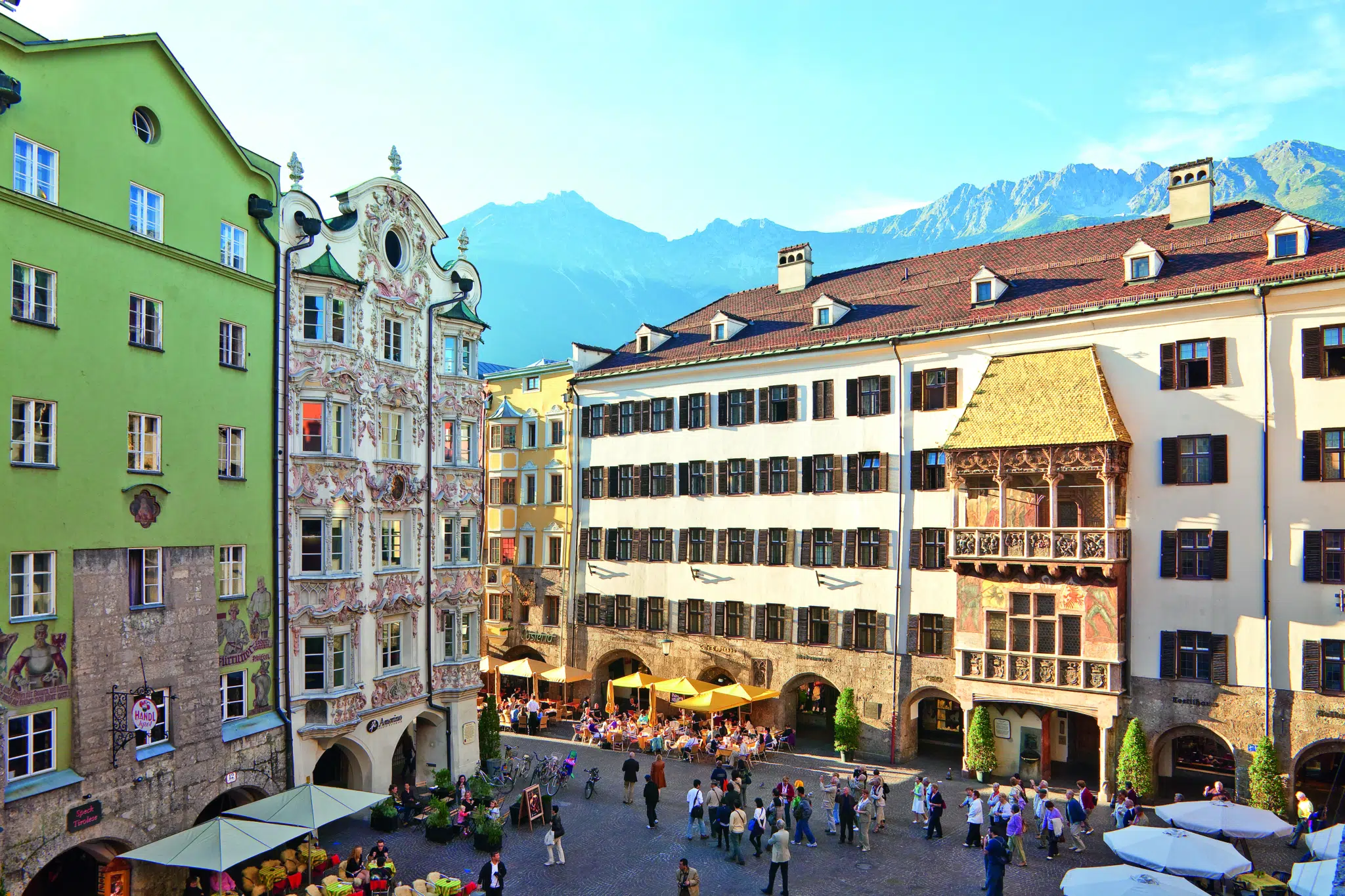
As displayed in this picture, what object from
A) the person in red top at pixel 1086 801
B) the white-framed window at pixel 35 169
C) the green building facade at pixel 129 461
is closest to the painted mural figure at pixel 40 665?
the green building facade at pixel 129 461

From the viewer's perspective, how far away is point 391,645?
33531mm

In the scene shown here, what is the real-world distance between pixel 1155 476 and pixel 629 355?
1027 inches

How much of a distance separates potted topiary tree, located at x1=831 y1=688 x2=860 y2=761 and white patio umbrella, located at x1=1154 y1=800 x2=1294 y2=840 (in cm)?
1519

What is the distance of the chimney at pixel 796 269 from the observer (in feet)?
159

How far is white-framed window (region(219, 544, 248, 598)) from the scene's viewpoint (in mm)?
27328

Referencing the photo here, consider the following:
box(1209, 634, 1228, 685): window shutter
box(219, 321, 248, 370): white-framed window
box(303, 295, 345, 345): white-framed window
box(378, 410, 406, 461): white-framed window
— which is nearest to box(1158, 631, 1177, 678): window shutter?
box(1209, 634, 1228, 685): window shutter

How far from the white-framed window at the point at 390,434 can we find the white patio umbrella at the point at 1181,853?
2476 cm

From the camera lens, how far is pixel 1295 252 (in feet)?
105

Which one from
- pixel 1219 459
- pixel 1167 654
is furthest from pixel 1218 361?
pixel 1167 654

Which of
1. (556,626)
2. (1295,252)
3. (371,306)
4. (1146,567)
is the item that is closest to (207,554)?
(371,306)

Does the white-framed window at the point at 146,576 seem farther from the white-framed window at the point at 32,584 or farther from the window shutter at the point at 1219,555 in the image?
the window shutter at the point at 1219,555

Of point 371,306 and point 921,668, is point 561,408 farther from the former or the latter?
point 921,668

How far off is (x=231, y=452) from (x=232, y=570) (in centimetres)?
344

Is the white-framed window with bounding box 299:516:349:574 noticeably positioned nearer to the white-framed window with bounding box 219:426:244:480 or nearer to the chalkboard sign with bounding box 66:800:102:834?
the white-framed window with bounding box 219:426:244:480
